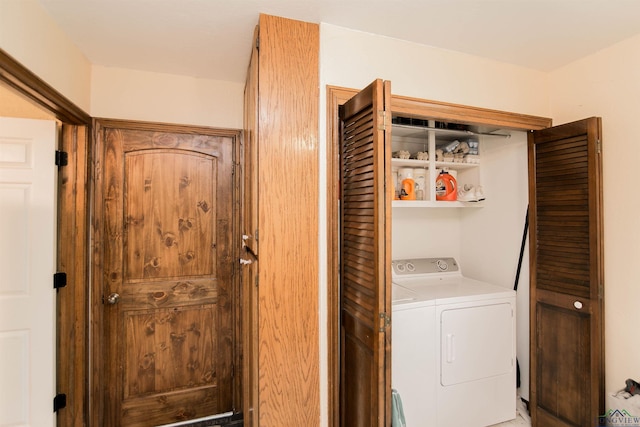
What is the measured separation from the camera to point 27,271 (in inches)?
66.1

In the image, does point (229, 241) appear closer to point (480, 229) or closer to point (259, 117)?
point (259, 117)

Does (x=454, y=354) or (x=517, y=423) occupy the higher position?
(x=454, y=354)

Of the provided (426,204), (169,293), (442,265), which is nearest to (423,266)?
(442,265)

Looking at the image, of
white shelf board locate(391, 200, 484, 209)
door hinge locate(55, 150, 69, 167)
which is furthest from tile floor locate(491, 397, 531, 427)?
door hinge locate(55, 150, 69, 167)

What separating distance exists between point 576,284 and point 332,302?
1523 mm

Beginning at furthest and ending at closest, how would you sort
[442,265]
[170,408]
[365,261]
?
[442,265], [170,408], [365,261]

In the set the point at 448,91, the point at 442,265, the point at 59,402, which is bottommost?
the point at 59,402

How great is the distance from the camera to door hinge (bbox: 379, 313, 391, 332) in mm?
1217

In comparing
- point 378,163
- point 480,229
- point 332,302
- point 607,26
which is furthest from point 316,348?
point 607,26

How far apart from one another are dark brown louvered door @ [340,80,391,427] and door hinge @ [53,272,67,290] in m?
1.66

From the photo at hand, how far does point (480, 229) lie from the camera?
2.62m

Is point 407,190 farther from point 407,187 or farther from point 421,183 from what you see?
point 421,183

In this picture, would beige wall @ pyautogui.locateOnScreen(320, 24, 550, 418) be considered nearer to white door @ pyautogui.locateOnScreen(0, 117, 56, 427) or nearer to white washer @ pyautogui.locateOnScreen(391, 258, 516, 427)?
white washer @ pyautogui.locateOnScreen(391, 258, 516, 427)

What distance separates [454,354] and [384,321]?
108cm
